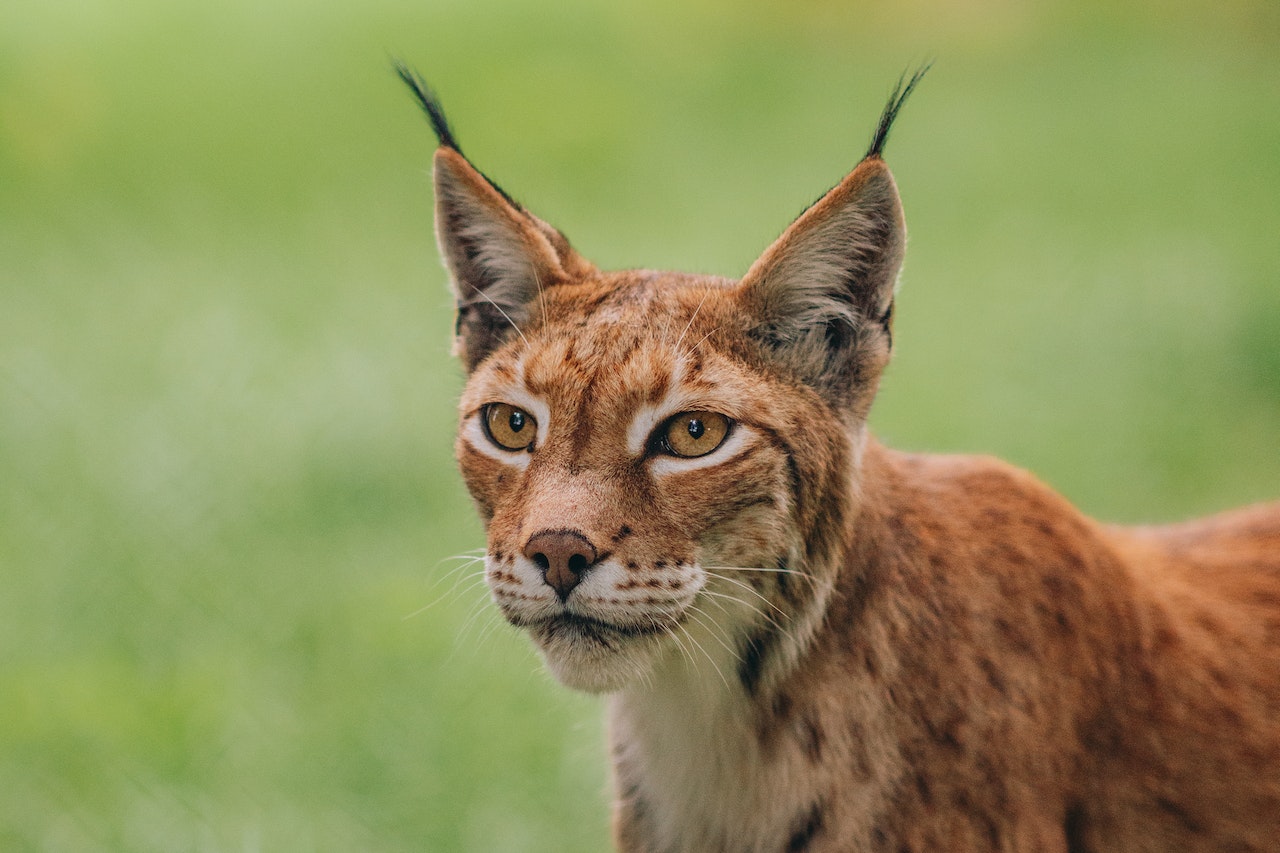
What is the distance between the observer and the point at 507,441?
3.66 metres

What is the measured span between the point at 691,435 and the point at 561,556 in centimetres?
47

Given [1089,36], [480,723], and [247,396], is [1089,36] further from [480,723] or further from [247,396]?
[480,723]

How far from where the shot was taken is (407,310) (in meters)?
9.95

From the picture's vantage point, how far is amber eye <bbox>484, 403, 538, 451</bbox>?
363cm

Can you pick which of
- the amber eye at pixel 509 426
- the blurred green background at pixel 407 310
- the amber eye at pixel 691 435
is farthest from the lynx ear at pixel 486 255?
the blurred green background at pixel 407 310

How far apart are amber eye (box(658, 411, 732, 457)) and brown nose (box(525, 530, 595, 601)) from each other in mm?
375

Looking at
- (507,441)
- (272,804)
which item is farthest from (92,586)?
(507,441)

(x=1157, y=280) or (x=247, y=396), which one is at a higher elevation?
(x=1157, y=280)

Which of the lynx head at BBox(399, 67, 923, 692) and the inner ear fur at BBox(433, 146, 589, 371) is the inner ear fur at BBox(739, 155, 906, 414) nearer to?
the lynx head at BBox(399, 67, 923, 692)

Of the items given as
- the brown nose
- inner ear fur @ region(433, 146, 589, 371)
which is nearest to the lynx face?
the brown nose

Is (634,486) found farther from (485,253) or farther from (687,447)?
(485,253)

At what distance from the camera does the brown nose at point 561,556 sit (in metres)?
3.25

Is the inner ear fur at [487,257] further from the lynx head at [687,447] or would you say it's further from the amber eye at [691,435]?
the amber eye at [691,435]

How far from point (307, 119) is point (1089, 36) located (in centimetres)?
901
